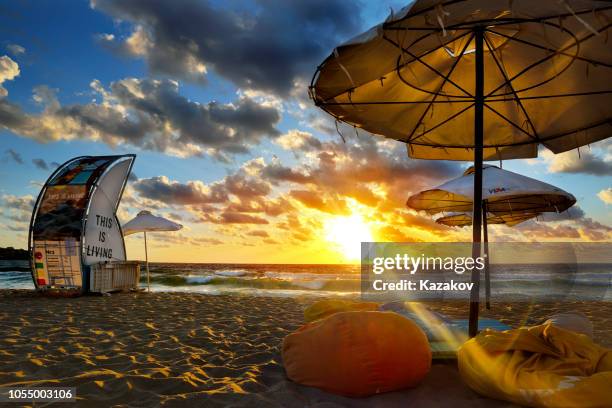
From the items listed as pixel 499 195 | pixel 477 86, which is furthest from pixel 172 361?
pixel 499 195

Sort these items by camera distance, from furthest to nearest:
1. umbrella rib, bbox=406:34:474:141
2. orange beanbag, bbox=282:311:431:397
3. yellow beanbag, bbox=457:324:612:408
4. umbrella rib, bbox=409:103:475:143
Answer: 1. umbrella rib, bbox=409:103:475:143
2. umbrella rib, bbox=406:34:474:141
3. orange beanbag, bbox=282:311:431:397
4. yellow beanbag, bbox=457:324:612:408

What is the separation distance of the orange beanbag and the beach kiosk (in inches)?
394

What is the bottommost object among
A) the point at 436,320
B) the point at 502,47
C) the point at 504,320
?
the point at 504,320

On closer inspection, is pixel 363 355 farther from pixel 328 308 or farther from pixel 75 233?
pixel 75 233

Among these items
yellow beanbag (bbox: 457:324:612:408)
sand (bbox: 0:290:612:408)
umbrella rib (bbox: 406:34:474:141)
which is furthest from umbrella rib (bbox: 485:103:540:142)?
yellow beanbag (bbox: 457:324:612:408)

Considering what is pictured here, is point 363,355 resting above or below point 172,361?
above

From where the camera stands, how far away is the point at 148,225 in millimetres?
13383

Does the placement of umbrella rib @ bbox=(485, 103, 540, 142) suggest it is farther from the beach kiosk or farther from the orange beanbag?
the beach kiosk

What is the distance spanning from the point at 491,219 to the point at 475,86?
309 inches

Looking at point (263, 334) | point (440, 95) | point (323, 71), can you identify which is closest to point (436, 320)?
point (263, 334)

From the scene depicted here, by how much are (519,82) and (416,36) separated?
2.09 meters

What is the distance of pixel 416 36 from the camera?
11.8ft

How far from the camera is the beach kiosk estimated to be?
11344 mm

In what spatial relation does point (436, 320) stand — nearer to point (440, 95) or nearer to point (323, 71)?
point (440, 95)
